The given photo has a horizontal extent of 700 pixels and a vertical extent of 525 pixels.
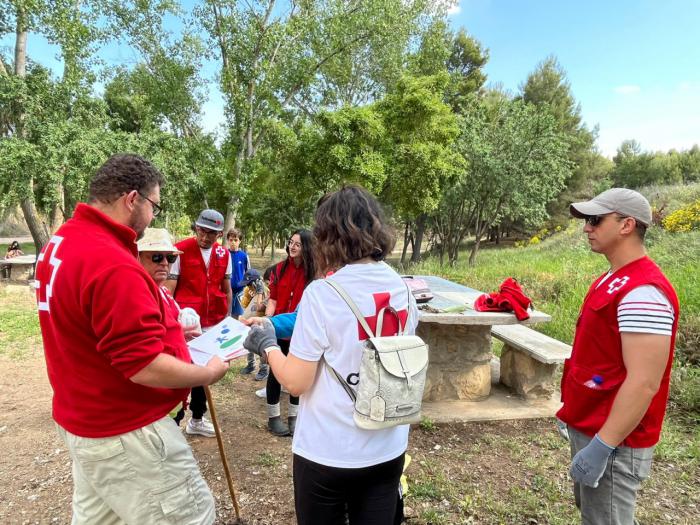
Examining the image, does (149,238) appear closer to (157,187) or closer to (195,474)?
(157,187)

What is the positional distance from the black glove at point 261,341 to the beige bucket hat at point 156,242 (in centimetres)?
123

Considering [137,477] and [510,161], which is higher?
[510,161]

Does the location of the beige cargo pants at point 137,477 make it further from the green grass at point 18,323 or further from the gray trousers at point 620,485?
the green grass at point 18,323

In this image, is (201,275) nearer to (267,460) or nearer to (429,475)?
(267,460)

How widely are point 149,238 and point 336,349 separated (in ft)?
6.98

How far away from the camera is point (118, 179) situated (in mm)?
1717

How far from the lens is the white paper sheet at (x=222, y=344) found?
2.19 meters

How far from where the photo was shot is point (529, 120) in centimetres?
1590

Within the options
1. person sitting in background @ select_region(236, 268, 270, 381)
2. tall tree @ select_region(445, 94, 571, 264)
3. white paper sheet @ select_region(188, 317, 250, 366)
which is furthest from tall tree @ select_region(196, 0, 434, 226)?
white paper sheet @ select_region(188, 317, 250, 366)

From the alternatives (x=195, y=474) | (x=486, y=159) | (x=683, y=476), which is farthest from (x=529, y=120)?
(x=195, y=474)

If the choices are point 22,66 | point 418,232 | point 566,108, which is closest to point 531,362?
point 22,66

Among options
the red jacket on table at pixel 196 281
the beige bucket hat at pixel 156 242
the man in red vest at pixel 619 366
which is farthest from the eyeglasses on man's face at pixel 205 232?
the man in red vest at pixel 619 366

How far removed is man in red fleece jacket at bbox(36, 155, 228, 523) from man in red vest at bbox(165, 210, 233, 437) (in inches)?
88.0

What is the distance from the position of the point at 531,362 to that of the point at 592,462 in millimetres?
3075
